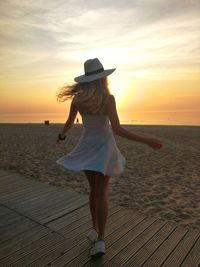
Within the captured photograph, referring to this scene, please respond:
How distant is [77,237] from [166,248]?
55.7 inches

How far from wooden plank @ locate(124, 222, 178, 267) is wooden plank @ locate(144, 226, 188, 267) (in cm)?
6

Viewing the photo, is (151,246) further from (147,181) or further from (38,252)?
(147,181)

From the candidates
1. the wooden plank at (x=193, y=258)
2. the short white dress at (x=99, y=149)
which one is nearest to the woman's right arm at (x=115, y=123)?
the short white dress at (x=99, y=149)

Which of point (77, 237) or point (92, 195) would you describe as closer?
point (92, 195)

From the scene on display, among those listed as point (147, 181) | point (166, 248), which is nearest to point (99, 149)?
point (166, 248)

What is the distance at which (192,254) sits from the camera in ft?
12.9

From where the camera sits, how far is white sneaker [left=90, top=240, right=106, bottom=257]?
3721 millimetres

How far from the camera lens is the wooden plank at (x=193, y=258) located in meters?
3.71

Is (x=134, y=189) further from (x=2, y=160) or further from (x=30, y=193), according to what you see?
(x=2, y=160)

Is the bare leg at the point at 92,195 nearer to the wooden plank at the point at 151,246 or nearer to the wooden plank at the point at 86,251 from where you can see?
the wooden plank at the point at 86,251

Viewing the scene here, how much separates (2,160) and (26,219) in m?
6.67

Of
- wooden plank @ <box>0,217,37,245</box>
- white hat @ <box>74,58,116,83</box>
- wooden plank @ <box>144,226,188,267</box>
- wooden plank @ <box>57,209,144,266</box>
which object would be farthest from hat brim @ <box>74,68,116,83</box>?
wooden plank @ <box>0,217,37,245</box>

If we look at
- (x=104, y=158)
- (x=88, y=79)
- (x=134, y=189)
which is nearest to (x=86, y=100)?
(x=88, y=79)

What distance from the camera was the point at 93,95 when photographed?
125 inches
